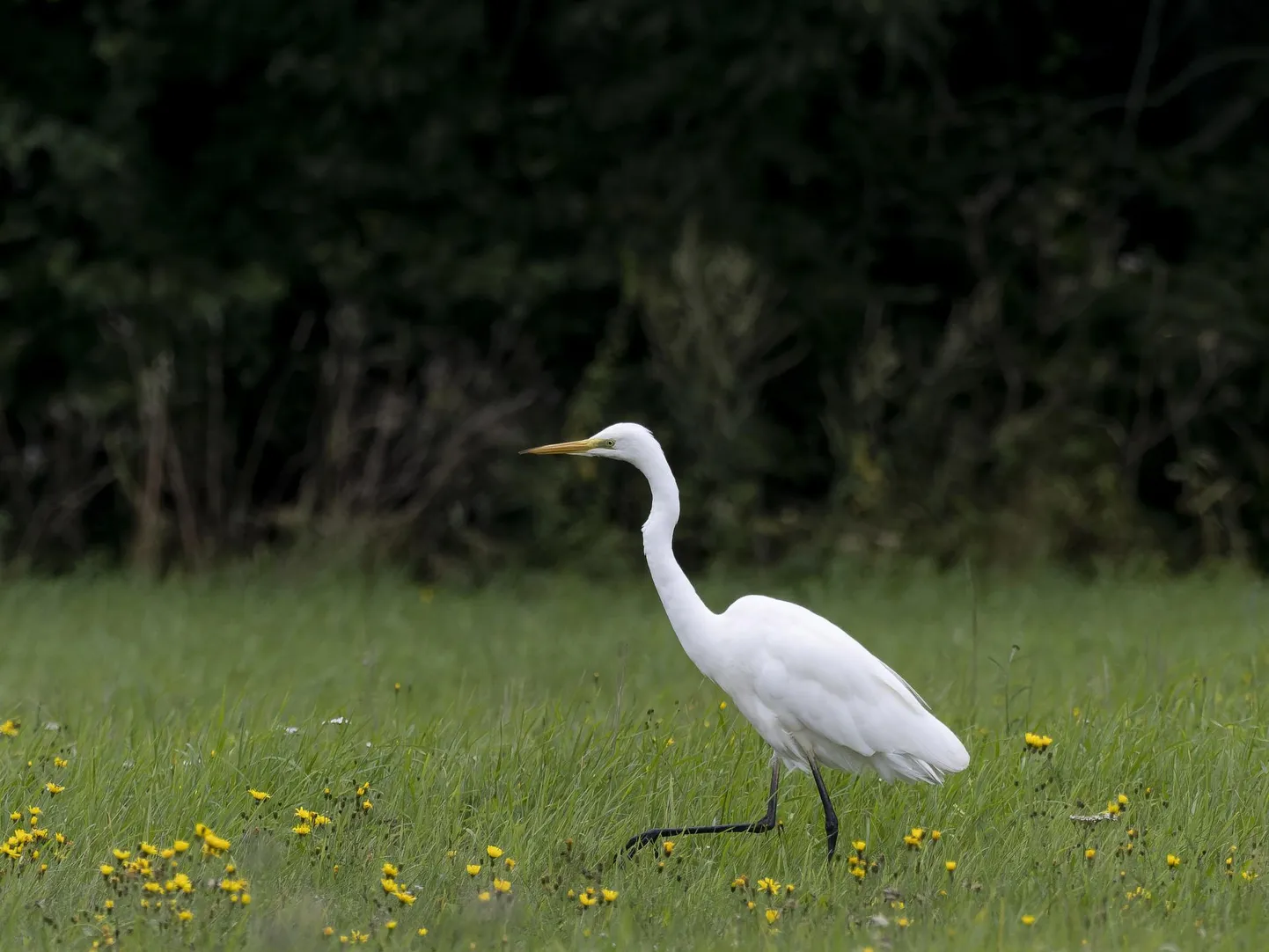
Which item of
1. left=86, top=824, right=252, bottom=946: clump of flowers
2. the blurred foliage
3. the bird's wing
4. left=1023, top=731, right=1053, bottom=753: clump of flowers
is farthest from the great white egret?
the blurred foliage

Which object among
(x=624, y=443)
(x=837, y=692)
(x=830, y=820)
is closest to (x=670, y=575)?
(x=624, y=443)

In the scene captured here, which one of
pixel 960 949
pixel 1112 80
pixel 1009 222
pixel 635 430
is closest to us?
pixel 960 949

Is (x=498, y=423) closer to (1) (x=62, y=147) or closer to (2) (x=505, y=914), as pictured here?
(1) (x=62, y=147)

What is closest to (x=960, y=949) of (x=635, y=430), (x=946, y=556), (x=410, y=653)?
(x=635, y=430)

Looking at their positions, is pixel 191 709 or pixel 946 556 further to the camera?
pixel 946 556

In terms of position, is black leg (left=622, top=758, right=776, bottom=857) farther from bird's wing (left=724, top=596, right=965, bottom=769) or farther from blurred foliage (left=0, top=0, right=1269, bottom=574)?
blurred foliage (left=0, top=0, right=1269, bottom=574)

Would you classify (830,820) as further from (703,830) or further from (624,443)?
(624,443)

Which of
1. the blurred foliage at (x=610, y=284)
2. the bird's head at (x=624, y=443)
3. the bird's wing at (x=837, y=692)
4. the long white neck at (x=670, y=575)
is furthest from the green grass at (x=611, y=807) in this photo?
the blurred foliage at (x=610, y=284)

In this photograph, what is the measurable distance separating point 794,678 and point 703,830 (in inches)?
19.4

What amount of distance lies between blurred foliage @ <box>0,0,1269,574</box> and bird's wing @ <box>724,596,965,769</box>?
20.8 feet

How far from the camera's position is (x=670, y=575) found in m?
4.73

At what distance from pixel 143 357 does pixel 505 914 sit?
339 inches

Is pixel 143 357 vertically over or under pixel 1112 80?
under

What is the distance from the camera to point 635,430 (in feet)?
15.5
